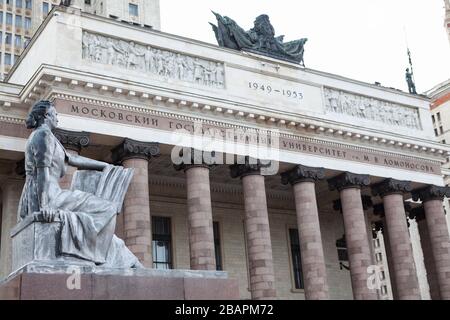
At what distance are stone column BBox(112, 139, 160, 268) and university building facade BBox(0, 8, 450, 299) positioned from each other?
61 mm

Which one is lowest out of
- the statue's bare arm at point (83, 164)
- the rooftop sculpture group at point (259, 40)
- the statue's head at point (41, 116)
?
the statue's bare arm at point (83, 164)

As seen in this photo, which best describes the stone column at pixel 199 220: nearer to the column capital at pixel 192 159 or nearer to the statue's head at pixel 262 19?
the column capital at pixel 192 159

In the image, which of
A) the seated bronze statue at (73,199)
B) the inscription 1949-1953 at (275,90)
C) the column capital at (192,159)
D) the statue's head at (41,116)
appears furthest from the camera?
the inscription 1949-1953 at (275,90)

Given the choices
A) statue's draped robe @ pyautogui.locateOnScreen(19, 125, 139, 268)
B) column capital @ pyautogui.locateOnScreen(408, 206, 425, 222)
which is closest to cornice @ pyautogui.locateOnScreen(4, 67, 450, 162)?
column capital @ pyautogui.locateOnScreen(408, 206, 425, 222)

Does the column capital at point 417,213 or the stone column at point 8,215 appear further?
the column capital at point 417,213

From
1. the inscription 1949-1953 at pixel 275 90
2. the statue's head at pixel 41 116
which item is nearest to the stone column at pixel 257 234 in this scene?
the inscription 1949-1953 at pixel 275 90

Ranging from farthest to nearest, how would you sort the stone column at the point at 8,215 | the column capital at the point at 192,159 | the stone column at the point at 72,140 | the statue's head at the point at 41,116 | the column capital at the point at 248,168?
the column capital at the point at 248,168, the column capital at the point at 192,159, the stone column at the point at 8,215, the stone column at the point at 72,140, the statue's head at the point at 41,116

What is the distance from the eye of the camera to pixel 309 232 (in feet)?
92.5

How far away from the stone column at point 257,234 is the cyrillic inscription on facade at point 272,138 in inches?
59.4

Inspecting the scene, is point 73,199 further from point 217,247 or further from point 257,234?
point 217,247

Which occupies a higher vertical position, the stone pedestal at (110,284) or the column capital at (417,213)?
the column capital at (417,213)

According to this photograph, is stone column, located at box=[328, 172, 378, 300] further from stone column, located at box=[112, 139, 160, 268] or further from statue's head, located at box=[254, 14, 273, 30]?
stone column, located at box=[112, 139, 160, 268]

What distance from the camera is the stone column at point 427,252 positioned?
34312 millimetres

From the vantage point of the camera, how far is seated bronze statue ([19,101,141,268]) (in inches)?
392
